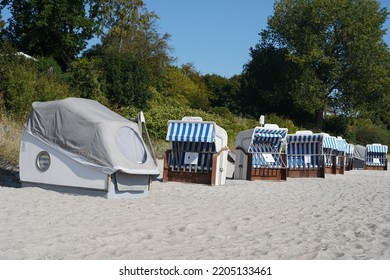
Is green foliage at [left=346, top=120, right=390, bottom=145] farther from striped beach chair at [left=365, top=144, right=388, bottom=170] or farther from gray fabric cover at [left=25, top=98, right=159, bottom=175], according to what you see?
gray fabric cover at [left=25, top=98, right=159, bottom=175]

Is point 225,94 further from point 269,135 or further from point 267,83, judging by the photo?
point 269,135

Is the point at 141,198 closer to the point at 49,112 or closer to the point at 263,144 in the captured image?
the point at 49,112

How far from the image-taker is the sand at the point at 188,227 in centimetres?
532

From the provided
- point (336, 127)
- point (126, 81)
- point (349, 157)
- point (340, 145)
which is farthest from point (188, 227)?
point (336, 127)

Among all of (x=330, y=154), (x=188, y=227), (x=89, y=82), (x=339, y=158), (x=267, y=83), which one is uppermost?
(x=267, y=83)

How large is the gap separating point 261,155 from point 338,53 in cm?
2657

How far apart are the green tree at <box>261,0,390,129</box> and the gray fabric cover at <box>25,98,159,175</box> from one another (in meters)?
29.8

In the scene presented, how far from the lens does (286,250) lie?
18.0 feet

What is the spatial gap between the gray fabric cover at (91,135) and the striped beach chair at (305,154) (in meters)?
9.19

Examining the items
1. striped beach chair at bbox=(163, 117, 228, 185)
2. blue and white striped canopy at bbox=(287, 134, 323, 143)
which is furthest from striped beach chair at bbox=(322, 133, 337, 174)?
striped beach chair at bbox=(163, 117, 228, 185)

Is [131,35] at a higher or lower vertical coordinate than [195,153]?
higher

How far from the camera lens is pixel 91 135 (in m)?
9.23

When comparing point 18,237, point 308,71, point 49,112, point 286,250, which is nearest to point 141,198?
point 49,112

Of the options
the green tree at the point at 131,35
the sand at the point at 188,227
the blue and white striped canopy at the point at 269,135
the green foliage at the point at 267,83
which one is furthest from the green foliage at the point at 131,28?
the sand at the point at 188,227
